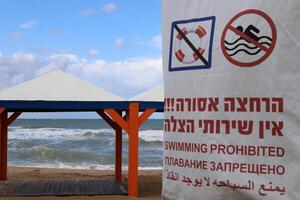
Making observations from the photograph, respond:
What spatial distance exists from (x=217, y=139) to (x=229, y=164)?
0.10 meters

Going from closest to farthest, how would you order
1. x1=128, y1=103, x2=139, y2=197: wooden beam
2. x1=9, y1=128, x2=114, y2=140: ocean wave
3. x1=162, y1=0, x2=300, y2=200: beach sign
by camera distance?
x1=162, y1=0, x2=300, y2=200: beach sign → x1=128, y1=103, x2=139, y2=197: wooden beam → x1=9, y1=128, x2=114, y2=140: ocean wave

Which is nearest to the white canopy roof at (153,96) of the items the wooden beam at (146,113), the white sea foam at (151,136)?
the wooden beam at (146,113)

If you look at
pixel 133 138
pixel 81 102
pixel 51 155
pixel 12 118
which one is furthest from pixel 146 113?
pixel 51 155

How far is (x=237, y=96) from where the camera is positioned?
177 cm

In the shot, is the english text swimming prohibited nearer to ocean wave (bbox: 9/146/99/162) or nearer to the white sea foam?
ocean wave (bbox: 9/146/99/162)

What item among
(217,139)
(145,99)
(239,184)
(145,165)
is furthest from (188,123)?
(145,165)

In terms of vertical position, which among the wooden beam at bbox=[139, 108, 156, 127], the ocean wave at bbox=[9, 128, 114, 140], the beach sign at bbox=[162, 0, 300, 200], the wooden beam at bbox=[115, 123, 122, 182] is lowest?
the ocean wave at bbox=[9, 128, 114, 140]

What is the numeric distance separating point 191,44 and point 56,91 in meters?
8.66

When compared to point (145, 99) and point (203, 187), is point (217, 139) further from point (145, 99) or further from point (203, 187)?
point (145, 99)

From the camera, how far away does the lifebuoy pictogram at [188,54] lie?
1.85 meters

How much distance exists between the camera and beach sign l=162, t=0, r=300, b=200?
1742mm

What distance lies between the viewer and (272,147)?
1755mm

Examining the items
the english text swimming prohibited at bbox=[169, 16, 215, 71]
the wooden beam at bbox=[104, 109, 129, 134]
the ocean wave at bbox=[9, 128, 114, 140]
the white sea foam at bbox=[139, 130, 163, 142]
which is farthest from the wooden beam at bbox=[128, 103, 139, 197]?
the ocean wave at bbox=[9, 128, 114, 140]

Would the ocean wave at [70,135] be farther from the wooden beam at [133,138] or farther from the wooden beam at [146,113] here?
the wooden beam at [133,138]
